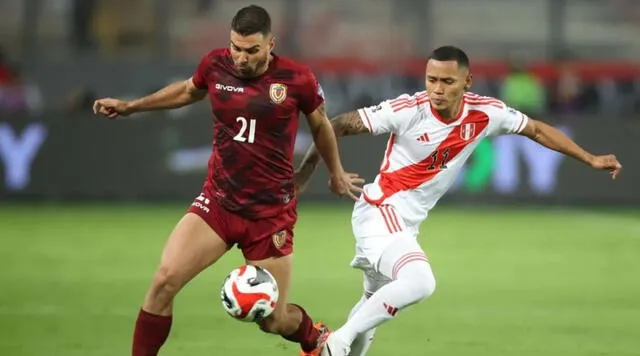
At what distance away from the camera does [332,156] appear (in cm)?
794

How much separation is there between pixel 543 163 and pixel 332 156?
11773 millimetres

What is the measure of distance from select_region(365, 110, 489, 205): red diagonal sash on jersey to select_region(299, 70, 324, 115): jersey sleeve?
0.77 meters

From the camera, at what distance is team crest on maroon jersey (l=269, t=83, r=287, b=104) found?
7629 millimetres

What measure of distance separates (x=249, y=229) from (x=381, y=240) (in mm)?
800

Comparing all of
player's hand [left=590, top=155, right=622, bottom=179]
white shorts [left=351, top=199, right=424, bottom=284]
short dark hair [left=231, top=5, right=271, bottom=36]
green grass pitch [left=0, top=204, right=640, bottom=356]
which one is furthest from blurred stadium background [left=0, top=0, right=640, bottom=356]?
short dark hair [left=231, top=5, right=271, bottom=36]

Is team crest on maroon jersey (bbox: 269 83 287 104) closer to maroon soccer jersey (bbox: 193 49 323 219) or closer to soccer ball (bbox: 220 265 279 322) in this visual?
maroon soccer jersey (bbox: 193 49 323 219)

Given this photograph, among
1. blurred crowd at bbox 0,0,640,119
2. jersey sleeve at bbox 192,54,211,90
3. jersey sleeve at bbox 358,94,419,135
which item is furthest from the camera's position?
blurred crowd at bbox 0,0,640,119

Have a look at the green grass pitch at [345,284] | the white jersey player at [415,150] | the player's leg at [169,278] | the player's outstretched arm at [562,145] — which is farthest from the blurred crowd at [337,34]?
the player's leg at [169,278]

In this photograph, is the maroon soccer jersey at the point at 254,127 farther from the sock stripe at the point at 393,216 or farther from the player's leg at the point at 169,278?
the sock stripe at the point at 393,216

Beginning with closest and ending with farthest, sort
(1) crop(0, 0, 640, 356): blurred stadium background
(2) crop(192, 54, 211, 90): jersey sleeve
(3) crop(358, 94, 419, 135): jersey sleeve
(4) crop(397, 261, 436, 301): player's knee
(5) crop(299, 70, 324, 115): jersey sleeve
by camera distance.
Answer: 1. (4) crop(397, 261, 436, 301): player's knee
2. (5) crop(299, 70, 324, 115): jersey sleeve
3. (2) crop(192, 54, 211, 90): jersey sleeve
4. (3) crop(358, 94, 419, 135): jersey sleeve
5. (1) crop(0, 0, 640, 356): blurred stadium background

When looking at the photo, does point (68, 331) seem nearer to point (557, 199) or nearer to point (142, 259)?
point (142, 259)

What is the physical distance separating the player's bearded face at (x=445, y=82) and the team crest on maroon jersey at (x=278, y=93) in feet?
3.00

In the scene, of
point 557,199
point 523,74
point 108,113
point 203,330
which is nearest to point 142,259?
point 203,330

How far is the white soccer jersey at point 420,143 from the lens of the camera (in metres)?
8.16
